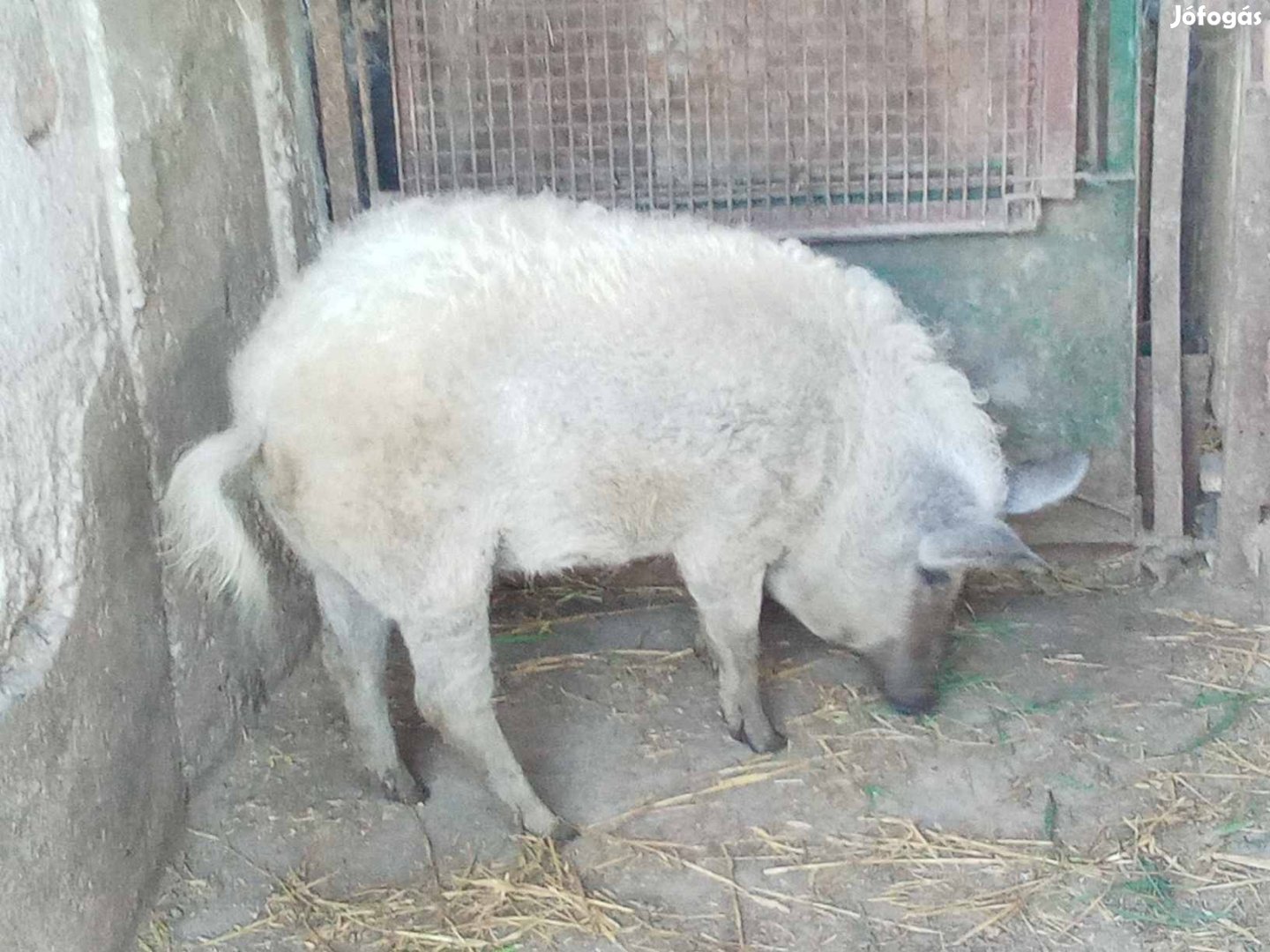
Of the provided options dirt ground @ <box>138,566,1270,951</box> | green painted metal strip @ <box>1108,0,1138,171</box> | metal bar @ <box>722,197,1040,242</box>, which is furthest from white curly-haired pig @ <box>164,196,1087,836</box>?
green painted metal strip @ <box>1108,0,1138,171</box>

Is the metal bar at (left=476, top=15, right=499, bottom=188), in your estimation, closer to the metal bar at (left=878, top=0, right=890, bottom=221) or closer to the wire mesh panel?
the wire mesh panel

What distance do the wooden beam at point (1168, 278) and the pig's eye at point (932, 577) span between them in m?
1.17

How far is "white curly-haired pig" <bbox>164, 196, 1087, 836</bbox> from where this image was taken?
2982 mm

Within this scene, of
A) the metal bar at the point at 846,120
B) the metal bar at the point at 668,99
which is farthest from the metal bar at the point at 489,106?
the metal bar at the point at 846,120

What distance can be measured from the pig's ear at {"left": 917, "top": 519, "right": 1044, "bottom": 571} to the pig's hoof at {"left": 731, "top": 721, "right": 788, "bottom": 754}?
65 cm

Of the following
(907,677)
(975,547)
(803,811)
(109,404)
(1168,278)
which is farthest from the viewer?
(1168,278)

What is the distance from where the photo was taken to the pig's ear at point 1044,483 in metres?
3.67

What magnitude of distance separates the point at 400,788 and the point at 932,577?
1525mm

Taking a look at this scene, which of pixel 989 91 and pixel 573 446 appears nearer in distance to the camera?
A: pixel 573 446

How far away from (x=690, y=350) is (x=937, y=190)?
1.47 m

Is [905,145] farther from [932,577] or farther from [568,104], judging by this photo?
[932,577]

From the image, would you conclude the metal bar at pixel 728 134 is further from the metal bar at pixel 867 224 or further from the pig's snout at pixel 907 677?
the pig's snout at pixel 907 677

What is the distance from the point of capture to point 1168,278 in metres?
4.17

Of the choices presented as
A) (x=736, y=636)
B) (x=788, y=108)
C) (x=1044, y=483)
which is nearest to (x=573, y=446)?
(x=736, y=636)
